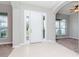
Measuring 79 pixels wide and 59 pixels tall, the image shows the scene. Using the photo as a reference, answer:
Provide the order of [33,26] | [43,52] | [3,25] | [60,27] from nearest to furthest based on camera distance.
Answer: [43,52]
[3,25]
[33,26]
[60,27]

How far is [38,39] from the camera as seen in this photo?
25.0 feet

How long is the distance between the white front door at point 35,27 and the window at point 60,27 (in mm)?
3384

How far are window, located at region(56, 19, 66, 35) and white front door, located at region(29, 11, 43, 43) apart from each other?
3384 mm

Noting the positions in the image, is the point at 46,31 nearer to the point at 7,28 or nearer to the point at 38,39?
the point at 38,39

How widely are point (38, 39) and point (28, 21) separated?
1.56 m

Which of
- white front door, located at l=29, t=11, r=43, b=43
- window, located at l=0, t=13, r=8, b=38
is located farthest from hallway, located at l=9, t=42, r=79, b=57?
window, located at l=0, t=13, r=8, b=38

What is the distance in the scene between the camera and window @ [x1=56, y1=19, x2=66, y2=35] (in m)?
10.6

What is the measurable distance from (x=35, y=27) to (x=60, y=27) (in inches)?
164

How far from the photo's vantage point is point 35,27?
741cm

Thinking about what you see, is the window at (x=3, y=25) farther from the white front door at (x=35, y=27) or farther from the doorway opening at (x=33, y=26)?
the white front door at (x=35, y=27)

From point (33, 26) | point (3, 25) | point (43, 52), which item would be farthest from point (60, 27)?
point (43, 52)

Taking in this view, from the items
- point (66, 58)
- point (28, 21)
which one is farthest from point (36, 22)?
point (66, 58)

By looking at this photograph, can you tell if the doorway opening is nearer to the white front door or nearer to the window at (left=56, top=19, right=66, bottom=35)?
the white front door

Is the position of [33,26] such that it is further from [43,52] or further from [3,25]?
[43,52]
